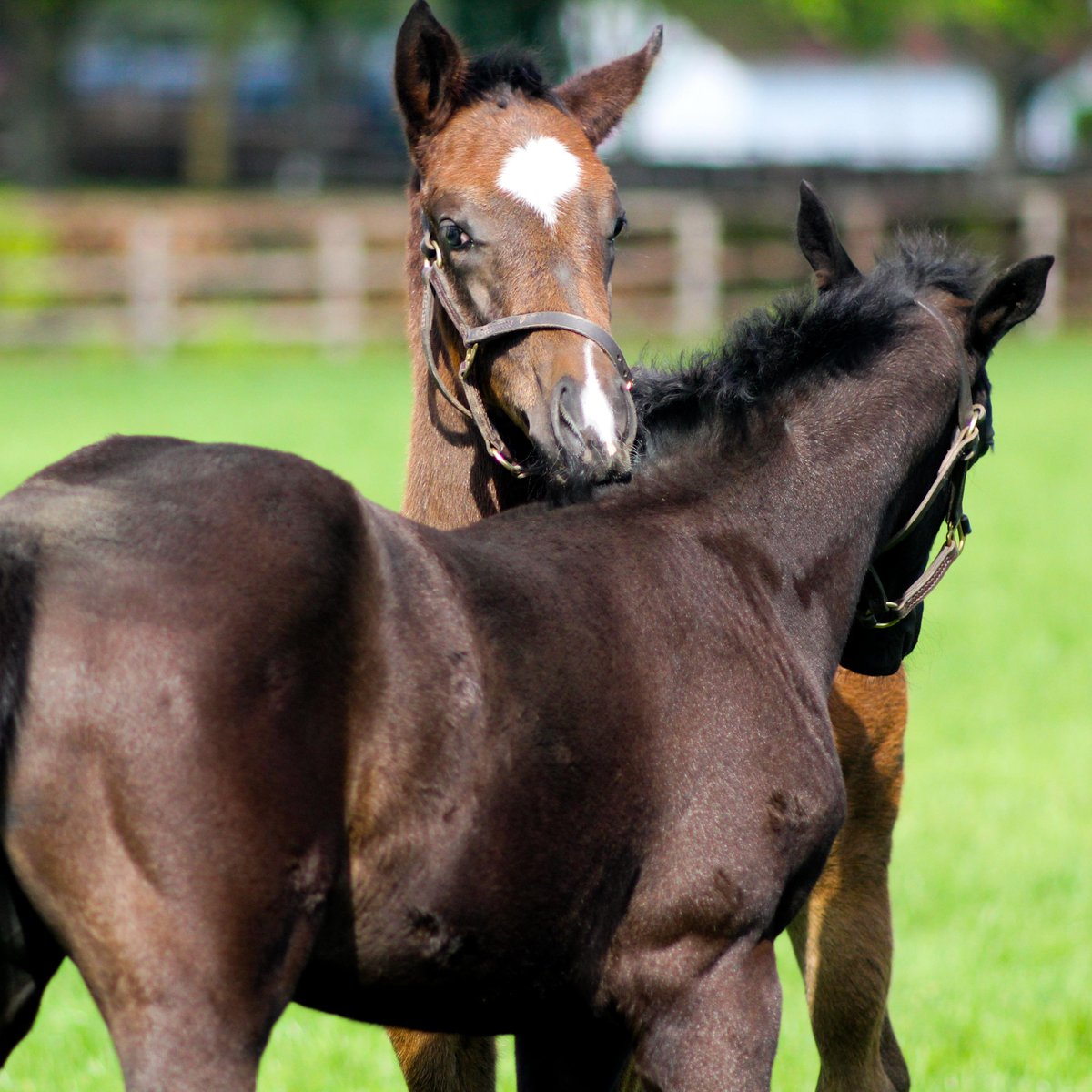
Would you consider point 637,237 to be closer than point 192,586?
No

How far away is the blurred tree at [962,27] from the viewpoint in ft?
102

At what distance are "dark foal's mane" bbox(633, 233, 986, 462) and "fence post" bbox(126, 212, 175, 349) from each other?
67.3 ft

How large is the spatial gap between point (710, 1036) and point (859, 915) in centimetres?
156

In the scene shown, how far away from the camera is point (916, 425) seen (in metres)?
3.06

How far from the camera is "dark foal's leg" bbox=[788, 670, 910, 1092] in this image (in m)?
3.87

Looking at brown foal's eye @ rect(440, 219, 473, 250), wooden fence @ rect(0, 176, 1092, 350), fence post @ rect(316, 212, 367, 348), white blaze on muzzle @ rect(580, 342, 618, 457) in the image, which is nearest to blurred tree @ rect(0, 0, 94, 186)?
wooden fence @ rect(0, 176, 1092, 350)

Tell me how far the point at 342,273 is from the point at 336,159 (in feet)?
58.2

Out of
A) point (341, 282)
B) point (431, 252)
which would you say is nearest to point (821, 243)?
point (431, 252)

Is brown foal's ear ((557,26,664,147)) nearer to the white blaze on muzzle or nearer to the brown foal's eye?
the brown foal's eye

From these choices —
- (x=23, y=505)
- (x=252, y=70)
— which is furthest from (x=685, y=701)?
(x=252, y=70)

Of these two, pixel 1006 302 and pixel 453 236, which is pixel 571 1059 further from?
pixel 453 236

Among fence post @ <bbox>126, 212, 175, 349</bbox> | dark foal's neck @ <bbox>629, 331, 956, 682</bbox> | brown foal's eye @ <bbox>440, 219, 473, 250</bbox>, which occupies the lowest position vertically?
fence post @ <bbox>126, 212, 175, 349</bbox>

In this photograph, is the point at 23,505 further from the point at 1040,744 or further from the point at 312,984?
the point at 1040,744

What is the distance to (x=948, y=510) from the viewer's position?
3.20 meters
